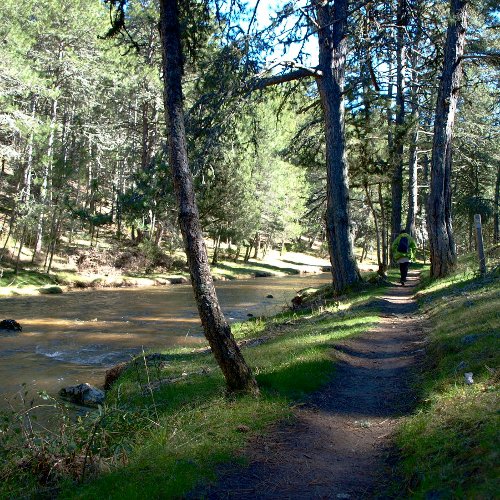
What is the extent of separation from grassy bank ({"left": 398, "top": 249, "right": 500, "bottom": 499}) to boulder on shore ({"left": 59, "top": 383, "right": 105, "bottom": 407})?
5.51 m

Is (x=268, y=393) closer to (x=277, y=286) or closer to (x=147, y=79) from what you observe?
(x=277, y=286)

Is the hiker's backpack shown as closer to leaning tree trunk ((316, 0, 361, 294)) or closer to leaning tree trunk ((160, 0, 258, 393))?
leaning tree trunk ((316, 0, 361, 294))

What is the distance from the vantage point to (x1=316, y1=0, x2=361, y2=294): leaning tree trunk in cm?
1545

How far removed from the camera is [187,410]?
20.5 ft

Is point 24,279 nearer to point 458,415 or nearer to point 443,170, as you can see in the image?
point 443,170

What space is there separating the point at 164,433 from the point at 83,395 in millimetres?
4230

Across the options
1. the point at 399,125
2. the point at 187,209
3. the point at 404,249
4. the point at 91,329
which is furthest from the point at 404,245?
the point at 187,209

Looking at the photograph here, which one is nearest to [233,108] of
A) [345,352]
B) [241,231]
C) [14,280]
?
[345,352]

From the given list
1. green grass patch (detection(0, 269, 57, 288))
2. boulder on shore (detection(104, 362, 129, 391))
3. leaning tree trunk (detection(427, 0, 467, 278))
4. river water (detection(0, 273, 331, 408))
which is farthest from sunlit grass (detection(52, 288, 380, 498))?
green grass patch (detection(0, 269, 57, 288))

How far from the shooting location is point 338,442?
5.21 meters

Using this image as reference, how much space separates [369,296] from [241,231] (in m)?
27.3

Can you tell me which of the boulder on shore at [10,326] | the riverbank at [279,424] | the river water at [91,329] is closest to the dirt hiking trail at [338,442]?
the riverbank at [279,424]

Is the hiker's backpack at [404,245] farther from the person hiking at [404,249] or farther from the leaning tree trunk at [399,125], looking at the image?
the leaning tree trunk at [399,125]

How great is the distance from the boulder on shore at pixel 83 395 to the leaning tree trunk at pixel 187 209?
12.0 ft
